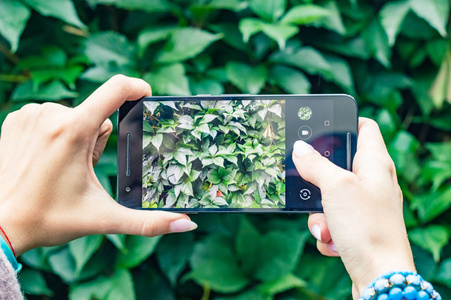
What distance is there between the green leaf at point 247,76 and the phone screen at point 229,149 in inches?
6.2

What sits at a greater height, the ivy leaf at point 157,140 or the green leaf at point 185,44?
the green leaf at point 185,44

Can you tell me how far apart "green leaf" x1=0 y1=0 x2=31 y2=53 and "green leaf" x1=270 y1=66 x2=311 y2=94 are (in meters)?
0.53

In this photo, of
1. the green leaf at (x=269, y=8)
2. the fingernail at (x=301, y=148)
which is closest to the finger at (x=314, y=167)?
the fingernail at (x=301, y=148)

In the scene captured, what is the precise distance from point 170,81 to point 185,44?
0.10 meters

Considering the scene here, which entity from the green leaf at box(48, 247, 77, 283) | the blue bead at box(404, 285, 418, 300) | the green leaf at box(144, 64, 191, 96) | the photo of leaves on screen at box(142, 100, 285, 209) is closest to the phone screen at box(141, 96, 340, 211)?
the photo of leaves on screen at box(142, 100, 285, 209)

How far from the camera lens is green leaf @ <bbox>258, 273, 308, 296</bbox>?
0.89m

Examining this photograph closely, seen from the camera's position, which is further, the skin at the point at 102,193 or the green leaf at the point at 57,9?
the green leaf at the point at 57,9

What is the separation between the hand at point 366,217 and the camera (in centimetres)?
57

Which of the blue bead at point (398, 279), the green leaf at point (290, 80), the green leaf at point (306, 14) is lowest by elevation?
the blue bead at point (398, 279)

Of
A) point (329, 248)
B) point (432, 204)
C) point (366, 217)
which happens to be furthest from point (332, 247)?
point (432, 204)

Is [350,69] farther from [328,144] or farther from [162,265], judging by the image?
[162,265]

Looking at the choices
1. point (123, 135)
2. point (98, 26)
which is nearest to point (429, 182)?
point (123, 135)

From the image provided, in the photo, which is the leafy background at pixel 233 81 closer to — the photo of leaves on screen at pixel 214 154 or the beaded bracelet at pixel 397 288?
the photo of leaves on screen at pixel 214 154

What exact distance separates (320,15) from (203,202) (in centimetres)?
45
